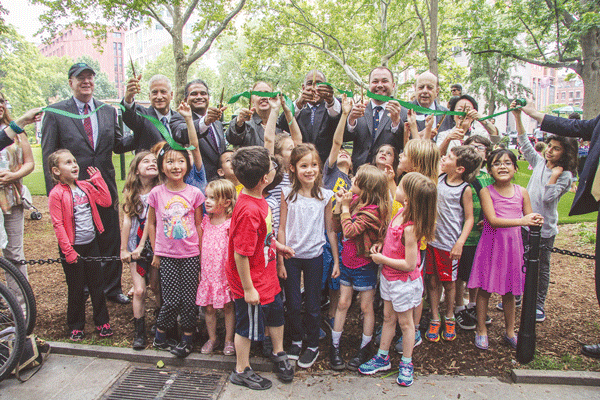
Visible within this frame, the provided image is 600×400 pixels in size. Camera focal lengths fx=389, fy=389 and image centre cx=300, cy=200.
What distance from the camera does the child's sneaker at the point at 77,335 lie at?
11.8ft

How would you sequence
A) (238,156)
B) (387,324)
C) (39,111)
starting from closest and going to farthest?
(238,156), (387,324), (39,111)

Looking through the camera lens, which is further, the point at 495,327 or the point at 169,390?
the point at 495,327

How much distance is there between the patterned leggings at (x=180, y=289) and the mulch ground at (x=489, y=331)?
1.29 ft

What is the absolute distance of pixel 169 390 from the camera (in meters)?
2.98

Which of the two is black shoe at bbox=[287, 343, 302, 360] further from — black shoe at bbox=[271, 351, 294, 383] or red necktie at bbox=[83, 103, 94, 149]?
red necktie at bbox=[83, 103, 94, 149]

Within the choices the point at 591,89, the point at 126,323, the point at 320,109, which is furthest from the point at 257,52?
the point at 126,323

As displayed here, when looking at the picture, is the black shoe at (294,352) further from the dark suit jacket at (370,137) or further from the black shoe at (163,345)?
the dark suit jacket at (370,137)

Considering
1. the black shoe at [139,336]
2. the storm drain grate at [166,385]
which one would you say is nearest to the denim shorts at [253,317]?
the storm drain grate at [166,385]

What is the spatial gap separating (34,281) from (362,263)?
4693 mm

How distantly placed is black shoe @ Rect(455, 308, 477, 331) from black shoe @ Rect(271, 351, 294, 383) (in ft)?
6.11

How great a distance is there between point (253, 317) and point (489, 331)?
95.5 inches

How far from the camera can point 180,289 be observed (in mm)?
3322

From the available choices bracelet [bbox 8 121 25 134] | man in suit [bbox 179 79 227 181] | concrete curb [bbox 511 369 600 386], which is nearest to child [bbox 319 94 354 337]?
man in suit [bbox 179 79 227 181]

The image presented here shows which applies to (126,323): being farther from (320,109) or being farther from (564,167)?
(564,167)
